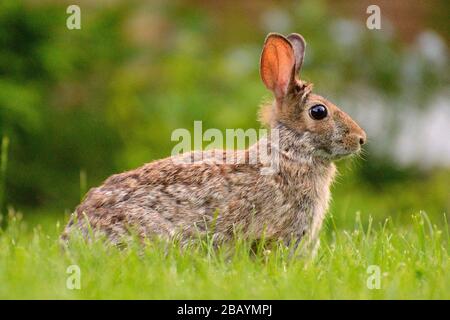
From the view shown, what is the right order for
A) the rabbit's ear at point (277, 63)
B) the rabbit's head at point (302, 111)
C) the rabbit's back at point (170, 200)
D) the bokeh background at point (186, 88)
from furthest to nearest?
the bokeh background at point (186, 88) → the rabbit's ear at point (277, 63) → the rabbit's head at point (302, 111) → the rabbit's back at point (170, 200)

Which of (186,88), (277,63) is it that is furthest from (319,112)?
(186,88)

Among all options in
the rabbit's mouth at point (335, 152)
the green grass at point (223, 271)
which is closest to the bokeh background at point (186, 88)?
the rabbit's mouth at point (335, 152)

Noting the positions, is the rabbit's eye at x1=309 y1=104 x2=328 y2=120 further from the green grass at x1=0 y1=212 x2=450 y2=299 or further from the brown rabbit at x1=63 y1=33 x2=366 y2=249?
the green grass at x1=0 y1=212 x2=450 y2=299

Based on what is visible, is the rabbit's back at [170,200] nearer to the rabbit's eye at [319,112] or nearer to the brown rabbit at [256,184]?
the brown rabbit at [256,184]

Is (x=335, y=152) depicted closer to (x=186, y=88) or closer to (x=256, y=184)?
(x=256, y=184)

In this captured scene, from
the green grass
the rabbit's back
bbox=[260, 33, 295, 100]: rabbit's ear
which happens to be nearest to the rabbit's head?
bbox=[260, 33, 295, 100]: rabbit's ear
